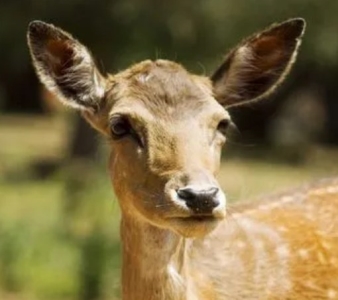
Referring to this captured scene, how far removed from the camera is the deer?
296 inches

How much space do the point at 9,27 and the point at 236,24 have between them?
4.14 metres

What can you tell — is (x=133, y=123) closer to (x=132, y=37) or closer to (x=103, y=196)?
(x=103, y=196)

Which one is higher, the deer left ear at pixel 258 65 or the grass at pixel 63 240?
the deer left ear at pixel 258 65

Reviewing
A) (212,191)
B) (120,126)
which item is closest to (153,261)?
(120,126)

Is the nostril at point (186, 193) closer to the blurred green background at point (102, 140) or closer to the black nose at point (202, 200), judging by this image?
the black nose at point (202, 200)

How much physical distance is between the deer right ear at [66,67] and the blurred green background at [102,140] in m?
0.49

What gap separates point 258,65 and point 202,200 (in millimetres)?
1791

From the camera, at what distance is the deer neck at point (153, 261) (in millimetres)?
7945

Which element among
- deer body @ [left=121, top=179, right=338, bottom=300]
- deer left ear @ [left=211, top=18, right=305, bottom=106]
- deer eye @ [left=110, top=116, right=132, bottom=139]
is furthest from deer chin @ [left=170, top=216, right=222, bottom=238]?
deer left ear @ [left=211, top=18, right=305, bottom=106]

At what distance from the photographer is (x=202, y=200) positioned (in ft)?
23.3

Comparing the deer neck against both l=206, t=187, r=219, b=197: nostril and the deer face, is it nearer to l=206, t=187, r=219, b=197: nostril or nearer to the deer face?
the deer face

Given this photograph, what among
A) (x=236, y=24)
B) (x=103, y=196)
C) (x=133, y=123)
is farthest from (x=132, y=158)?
(x=236, y=24)

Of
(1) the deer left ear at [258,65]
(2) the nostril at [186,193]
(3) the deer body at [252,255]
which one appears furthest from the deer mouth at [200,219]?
(1) the deer left ear at [258,65]

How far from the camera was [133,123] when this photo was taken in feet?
25.8
